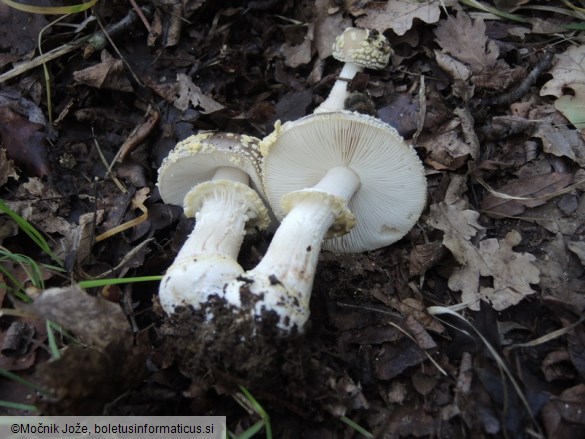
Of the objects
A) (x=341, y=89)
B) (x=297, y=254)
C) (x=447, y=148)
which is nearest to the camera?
(x=297, y=254)

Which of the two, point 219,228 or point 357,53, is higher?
point 357,53

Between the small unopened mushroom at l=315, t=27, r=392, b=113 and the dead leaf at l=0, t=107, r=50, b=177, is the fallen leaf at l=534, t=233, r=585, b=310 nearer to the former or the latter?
the small unopened mushroom at l=315, t=27, r=392, b=113

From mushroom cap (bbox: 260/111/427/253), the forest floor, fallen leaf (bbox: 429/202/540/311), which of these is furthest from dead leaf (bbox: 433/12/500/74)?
mushroom cap (bbox: 260/111/427/253)

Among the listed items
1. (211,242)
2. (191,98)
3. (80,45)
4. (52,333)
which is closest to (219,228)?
(211,242)

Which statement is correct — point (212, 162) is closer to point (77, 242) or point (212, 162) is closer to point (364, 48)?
point (77, 242)

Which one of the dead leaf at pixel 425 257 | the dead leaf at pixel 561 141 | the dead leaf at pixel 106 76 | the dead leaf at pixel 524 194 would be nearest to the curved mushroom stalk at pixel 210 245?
the dead leaf at pixel 425 257

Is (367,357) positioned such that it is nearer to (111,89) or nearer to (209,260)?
(209,260)

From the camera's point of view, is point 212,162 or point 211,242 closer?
point 211,242

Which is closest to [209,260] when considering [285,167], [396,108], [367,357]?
[285,167]
